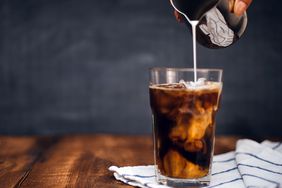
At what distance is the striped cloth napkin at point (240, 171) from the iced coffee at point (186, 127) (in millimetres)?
52

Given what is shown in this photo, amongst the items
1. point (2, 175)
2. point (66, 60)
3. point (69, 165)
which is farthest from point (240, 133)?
point (2, 175)

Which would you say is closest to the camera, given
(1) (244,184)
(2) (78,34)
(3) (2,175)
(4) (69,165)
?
(1) (244,184)

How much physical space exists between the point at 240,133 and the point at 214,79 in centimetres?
93

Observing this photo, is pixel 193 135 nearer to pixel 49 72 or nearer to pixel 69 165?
pixel 69 165

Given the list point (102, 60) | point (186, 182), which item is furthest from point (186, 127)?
point (102, 60)

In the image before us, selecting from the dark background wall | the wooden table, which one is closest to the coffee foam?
the wooden table

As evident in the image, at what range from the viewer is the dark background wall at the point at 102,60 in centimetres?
188

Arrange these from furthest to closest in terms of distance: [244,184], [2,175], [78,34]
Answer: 1. [78,34]
2. [2,175]
3. [244,184]

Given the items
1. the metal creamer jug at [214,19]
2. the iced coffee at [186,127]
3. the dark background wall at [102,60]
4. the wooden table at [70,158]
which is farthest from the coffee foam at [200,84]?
the dark background wall at [102,60]

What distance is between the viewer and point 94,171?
1.20 m

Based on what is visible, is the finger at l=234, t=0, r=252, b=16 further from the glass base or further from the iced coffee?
the glass base

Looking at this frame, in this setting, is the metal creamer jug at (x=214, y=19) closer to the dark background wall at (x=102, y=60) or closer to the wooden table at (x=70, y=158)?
the wooden table at (x=70, y=158)

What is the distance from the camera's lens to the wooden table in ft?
3.63

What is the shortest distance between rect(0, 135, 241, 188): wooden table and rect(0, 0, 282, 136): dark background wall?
18cm
